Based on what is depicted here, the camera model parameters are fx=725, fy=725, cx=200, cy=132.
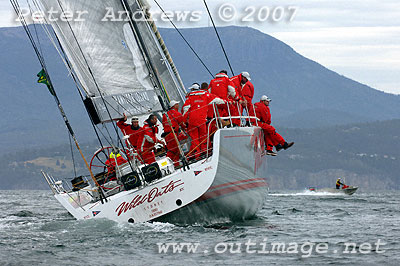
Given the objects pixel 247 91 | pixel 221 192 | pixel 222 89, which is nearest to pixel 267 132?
pixel 247 91

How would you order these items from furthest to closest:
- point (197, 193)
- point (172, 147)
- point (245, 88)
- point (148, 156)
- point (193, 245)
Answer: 1. point (245, 88)
2. point (148, 156)
3. point (172, 147)
4. point (197, 193)
5. point (193, 245)

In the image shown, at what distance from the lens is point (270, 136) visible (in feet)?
51.0

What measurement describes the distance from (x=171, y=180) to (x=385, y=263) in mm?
3785

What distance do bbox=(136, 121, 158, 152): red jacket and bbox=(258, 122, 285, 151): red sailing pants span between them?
99.5 inches

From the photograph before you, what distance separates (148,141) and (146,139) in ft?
0.24

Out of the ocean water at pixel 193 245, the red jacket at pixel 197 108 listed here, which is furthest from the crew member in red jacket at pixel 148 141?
the ocean water at pixel 193 245

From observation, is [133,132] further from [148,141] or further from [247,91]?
[247,91]

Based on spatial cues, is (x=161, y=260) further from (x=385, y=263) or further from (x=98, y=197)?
(x=98, y=197)

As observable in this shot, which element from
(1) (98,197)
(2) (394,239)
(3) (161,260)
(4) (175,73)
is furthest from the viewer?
(4) (175,73)

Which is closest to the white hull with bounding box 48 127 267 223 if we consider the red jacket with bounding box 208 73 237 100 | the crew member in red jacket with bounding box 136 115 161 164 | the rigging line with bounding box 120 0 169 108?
the crew member in red jacket with bounding box 136 115 161 164

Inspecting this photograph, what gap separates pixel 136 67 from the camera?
15906mm

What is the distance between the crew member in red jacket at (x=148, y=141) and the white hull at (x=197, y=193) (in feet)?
4.15

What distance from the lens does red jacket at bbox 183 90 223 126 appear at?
13.4 meters

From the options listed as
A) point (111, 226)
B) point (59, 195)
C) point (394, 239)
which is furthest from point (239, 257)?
point (59, 195)
